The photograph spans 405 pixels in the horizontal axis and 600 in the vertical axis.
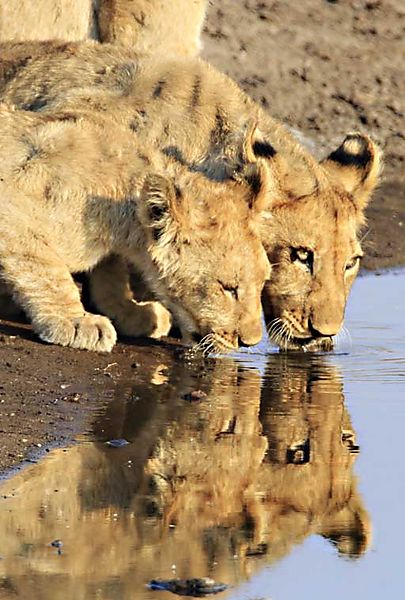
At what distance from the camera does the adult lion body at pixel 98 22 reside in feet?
30.6

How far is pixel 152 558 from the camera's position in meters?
4.74

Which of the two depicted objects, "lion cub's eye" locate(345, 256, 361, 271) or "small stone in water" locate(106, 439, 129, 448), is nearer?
"small stone in water" locate(106, 439, 129, 448)

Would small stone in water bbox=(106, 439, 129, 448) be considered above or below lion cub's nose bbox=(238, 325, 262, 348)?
below

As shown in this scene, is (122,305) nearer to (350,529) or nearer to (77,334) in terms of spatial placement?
(77,334)

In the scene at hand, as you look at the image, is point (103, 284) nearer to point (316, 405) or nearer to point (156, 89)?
point (156, 89)

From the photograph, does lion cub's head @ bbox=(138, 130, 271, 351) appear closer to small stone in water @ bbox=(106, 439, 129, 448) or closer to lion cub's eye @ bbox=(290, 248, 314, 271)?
lion cub's eye @ bbox=(290, 248, 314, 271)

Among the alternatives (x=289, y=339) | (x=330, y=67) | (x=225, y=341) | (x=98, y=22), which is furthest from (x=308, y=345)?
(x=330, y=67)

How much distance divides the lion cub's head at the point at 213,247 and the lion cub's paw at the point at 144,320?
0.55 m

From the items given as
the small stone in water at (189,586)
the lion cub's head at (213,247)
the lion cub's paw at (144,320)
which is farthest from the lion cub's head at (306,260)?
the small stone in water at (189,586)

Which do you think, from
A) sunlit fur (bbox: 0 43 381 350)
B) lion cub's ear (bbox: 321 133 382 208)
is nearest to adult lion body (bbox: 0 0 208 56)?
sunlit fur (bbox: 0 43 381 350)

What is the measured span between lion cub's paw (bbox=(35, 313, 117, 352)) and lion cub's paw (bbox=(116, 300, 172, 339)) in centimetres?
58

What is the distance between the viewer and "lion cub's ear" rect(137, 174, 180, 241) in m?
7.13

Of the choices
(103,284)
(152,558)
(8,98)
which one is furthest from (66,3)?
(152,558)

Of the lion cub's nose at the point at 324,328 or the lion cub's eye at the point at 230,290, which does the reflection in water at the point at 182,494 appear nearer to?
the lion cub's eye at the point at 230,290
